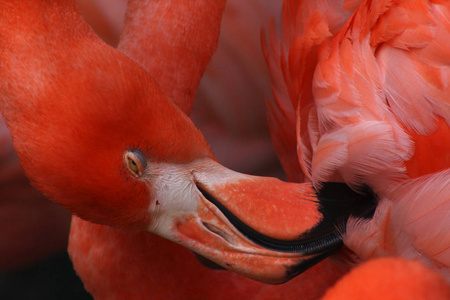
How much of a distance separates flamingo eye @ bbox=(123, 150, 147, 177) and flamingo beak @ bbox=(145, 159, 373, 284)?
5 centimetres

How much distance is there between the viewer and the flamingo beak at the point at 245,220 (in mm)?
1125

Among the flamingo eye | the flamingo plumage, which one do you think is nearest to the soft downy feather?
the flamingo plumage

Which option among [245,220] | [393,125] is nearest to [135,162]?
[245,220]

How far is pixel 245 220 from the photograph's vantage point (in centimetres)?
113

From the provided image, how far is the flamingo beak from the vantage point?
3.69 ft

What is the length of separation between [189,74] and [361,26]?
498mm

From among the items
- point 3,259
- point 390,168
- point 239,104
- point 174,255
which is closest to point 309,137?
point 390,168

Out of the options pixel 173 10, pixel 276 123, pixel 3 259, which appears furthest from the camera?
pixel 3 259

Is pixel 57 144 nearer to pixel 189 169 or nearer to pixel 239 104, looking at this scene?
pixel 189 169

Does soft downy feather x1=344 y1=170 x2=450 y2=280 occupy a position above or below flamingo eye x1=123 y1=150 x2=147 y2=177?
below

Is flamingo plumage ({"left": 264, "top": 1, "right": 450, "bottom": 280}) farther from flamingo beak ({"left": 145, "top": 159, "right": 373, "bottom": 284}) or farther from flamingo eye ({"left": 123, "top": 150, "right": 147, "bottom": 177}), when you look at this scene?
flamingo eye ({"left": 123, "top": 150, "right": 147, "bottom": 177})

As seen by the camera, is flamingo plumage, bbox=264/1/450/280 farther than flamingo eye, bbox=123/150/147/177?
Yes

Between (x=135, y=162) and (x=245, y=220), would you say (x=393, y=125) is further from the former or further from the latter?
(x=135, y=162)

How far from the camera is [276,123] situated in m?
1.79
